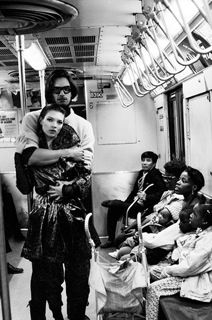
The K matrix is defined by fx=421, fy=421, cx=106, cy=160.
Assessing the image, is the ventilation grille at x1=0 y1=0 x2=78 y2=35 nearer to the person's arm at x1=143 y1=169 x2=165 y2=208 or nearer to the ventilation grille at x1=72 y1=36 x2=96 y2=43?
the ventilation grille at x1=72 y1=36 x2=96 y2=43

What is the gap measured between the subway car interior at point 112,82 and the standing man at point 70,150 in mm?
373

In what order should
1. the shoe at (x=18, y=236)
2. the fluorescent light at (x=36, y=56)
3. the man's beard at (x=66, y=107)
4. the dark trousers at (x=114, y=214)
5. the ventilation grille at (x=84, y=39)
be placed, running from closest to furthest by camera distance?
the man's beard at (x=66, y=107), the ventilation grille at (x=84, y=39), the fluorescent light at (x=36, y=56), the dark trousers at (x=114, y=214), the shoe at (x=18, y=236)

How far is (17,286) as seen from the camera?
4.42 meters

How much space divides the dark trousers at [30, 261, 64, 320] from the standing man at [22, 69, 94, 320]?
0.10 metres

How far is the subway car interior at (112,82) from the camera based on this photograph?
5.70ft

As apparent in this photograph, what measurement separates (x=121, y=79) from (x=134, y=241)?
2766 mm

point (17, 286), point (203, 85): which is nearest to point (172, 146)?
point (203, 85)

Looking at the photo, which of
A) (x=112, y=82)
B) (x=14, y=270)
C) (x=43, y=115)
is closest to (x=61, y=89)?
(x=43, y=115)

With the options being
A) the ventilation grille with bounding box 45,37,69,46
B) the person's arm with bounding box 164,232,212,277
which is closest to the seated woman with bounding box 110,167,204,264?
the person's arm with bounding box 164,232,212,277

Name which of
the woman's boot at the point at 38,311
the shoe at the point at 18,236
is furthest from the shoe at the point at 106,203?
the woman's boot at the point at 38,311

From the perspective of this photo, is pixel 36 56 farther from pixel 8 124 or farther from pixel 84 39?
pixel 8 124

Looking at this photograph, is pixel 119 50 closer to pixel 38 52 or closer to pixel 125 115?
pixel 38 52

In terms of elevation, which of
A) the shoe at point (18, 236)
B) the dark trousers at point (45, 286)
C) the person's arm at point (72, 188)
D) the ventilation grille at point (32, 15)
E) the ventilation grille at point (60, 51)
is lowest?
the shoe at point (18, 236)

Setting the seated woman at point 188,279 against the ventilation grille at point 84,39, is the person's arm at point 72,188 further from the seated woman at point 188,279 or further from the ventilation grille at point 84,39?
the ventilation grille at point 84,39
